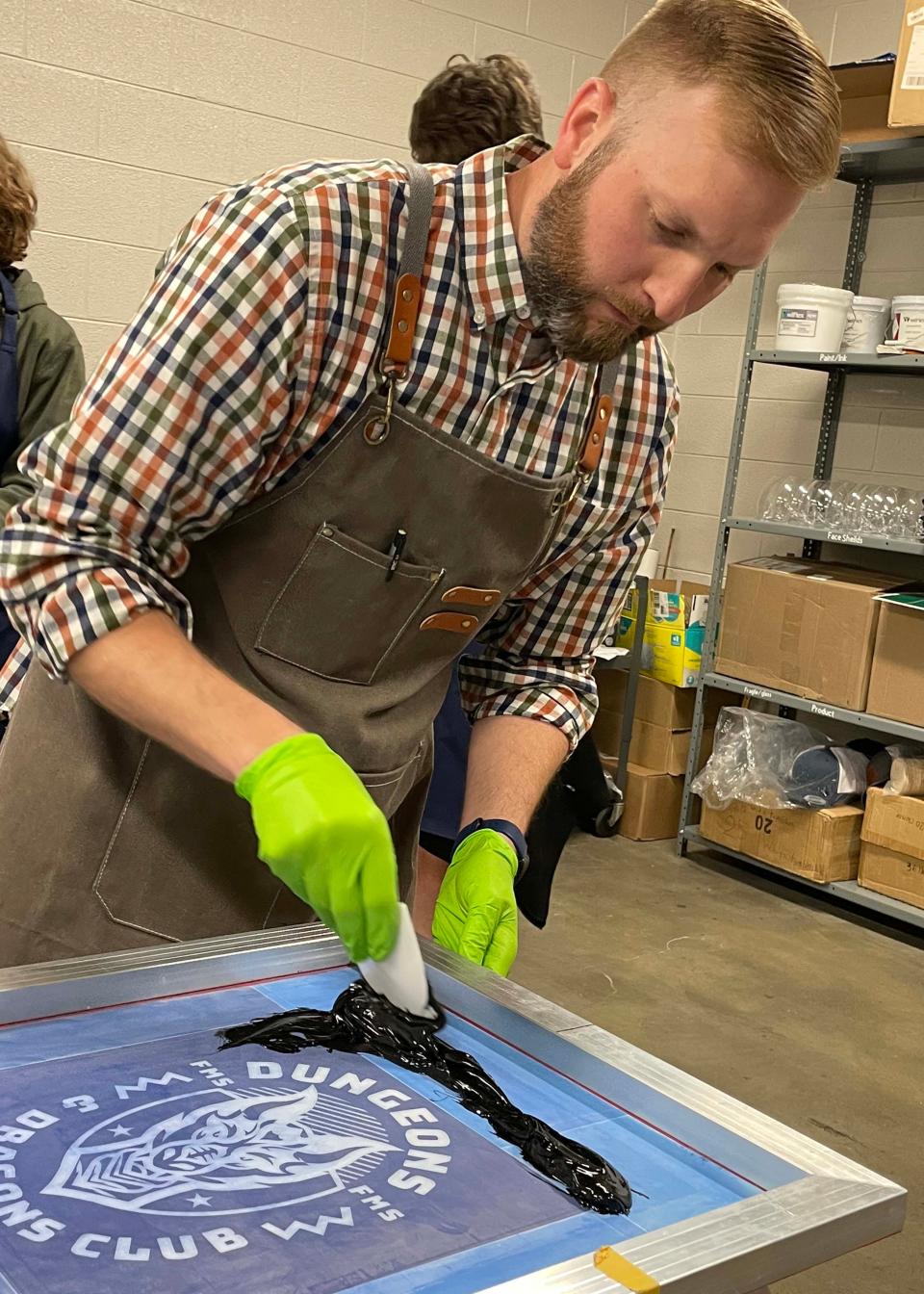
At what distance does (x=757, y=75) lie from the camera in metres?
1.05

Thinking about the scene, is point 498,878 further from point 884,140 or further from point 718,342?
point 718,342

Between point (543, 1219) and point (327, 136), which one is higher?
point (327, 136)

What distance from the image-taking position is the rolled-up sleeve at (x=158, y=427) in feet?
3.44

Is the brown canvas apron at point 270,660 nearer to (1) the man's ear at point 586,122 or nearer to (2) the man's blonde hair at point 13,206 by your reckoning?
(1) the man's ear at point 586,122

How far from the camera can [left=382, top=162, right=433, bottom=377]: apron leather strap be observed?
1.16m

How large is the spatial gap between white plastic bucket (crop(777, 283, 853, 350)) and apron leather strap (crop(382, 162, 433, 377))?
2.82 metres

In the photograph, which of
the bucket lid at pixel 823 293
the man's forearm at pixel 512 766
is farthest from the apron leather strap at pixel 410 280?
the bucket lid at pixel 823 293

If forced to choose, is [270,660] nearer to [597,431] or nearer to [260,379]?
[260,379]

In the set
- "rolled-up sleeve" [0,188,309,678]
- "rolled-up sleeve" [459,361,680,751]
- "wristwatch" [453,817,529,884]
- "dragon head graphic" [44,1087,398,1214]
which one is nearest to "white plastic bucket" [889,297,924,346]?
"rolled-up sleeve" [459,361,680,751]

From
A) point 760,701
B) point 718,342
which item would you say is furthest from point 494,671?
point 718,342

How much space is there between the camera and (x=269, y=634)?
124 centimetres

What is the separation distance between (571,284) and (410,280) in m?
0.14

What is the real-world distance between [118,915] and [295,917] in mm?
185

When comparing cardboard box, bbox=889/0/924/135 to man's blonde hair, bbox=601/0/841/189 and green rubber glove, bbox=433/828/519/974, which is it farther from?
green rubber glove, bbox=433/828/519/974
